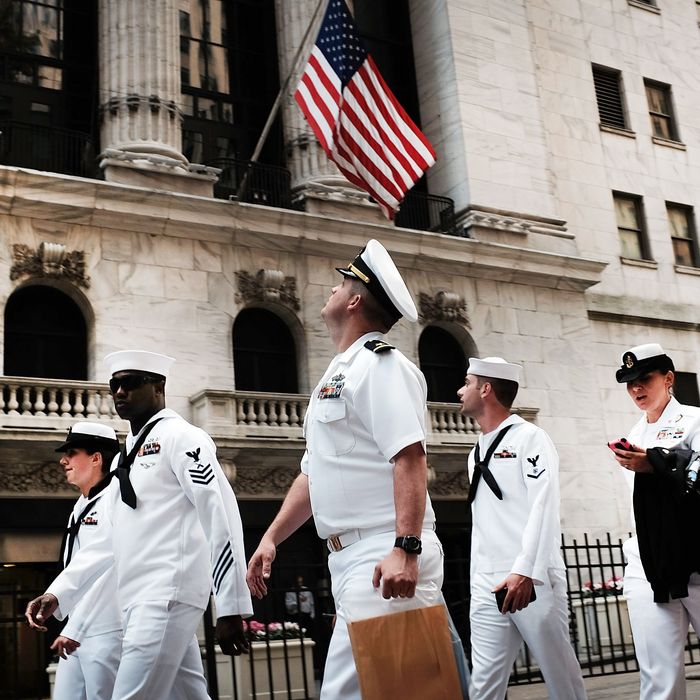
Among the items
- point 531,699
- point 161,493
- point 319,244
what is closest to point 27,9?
point 319,244

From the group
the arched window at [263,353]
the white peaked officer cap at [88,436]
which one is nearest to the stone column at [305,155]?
the arched window at [263,353]

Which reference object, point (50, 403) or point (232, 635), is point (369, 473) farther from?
point (50, 403)

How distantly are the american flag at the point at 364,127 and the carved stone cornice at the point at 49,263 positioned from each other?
5.39m

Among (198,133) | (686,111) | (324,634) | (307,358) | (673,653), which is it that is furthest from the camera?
(686,111)

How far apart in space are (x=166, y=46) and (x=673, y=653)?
18.5 m

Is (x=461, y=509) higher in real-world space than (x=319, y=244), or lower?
lower

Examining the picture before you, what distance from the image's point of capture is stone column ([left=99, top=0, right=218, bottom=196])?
20.0 m

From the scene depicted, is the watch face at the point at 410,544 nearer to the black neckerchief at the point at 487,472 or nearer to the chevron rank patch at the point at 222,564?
the chevron rank patch at the point at 222,564

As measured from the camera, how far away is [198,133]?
22562 millimetres

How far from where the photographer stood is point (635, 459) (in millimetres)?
5738

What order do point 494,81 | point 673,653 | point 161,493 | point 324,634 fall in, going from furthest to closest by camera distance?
point 494,81, point 324,634, point 673,653, point 161,493

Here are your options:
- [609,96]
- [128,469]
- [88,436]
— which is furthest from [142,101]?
[128,469]

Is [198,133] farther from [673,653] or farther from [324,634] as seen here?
[673,653]

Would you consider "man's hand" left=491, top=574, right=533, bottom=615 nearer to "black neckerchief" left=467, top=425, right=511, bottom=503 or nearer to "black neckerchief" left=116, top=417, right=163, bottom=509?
"black neckerchief" left=467, top=425, right=511, bottom=503
